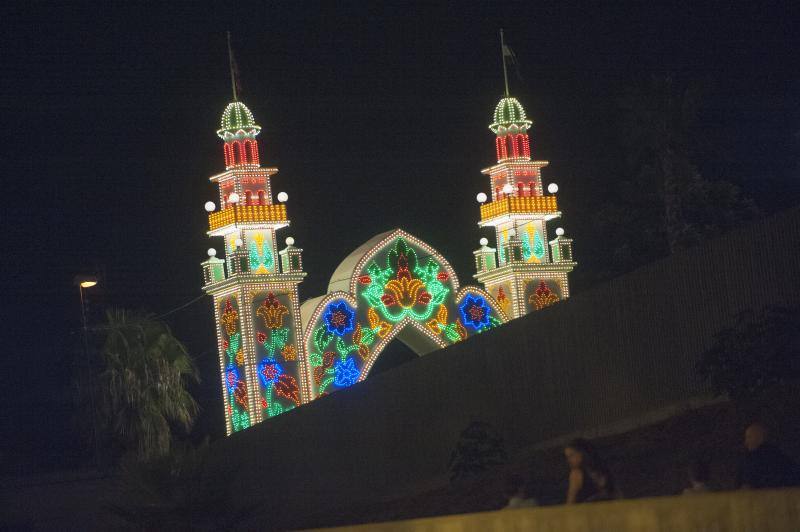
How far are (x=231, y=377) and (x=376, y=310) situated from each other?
3.90m

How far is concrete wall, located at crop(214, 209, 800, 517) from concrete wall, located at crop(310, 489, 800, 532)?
1007cm

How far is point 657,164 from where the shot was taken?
171 feet

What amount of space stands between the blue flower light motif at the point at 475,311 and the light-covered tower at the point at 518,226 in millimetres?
1414

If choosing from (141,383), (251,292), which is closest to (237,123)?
(251,292)

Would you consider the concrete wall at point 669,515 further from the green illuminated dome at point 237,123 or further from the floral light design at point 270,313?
the green illuminated dome at point 237,123

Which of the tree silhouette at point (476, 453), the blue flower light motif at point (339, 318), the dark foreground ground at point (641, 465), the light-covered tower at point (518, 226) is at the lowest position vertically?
the dark foreground ground at point (641, 465)

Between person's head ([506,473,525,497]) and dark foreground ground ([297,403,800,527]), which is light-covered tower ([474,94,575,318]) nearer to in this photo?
dark foreground ground ([297,403,800,527])

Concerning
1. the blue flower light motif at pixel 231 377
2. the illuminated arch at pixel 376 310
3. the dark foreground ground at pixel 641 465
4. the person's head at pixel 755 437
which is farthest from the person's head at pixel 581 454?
the blue flower light motif at pixel 231 377

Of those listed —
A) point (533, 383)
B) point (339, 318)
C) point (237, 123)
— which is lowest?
point (533, 383)

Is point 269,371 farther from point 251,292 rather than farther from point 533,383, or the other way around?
point 533,383

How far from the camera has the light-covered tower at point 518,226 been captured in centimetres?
4538

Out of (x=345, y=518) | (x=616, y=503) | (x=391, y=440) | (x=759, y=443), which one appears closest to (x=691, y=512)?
(x=616, y=503)

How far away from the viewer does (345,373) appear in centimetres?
4209

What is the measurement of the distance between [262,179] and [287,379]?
501 centimetres
